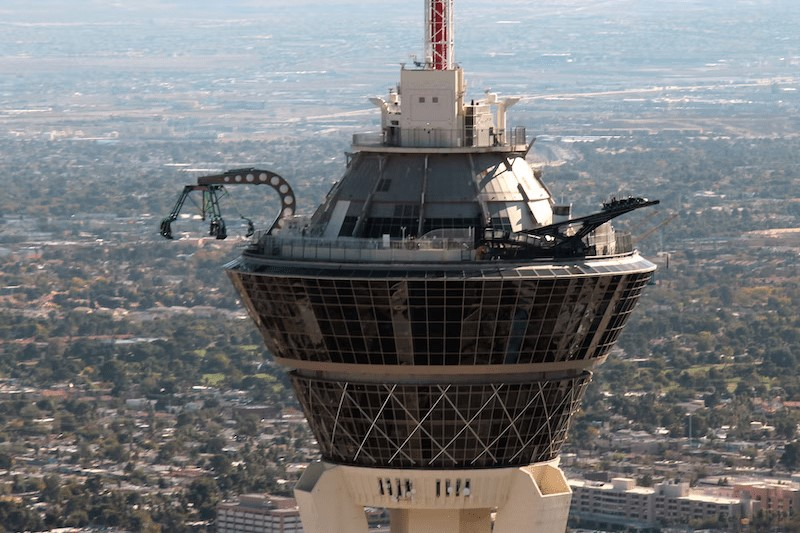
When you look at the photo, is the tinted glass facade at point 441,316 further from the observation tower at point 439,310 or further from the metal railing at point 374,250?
the metal railing at point 374,250

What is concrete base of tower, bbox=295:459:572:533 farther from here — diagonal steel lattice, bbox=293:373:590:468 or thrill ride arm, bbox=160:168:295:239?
thrill ride arm, bbox=160:168:295:239

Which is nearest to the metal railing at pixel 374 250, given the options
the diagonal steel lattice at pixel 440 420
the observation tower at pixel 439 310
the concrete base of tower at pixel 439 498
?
the observation tower at pixel 439 310

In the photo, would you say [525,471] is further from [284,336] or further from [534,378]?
[284,336]

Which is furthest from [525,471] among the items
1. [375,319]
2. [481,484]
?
[375,319]

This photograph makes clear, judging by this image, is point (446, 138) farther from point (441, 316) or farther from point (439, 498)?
point (439, 498)

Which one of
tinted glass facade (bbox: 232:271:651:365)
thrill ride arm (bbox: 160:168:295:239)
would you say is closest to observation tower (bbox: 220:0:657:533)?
tinted glass facade (bbox: 232:271:651:365)

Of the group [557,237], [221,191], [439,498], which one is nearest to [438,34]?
[557,237]
